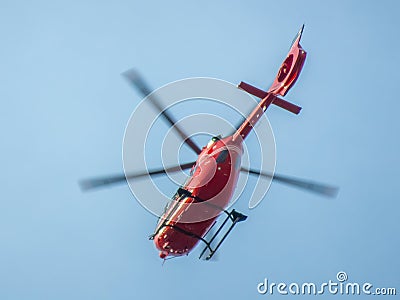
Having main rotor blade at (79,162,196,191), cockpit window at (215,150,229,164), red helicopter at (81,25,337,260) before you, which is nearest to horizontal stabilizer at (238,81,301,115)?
red helicopter at (81,25,337,260)

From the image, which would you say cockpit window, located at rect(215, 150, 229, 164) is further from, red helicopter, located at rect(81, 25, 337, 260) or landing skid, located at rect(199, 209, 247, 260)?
landing skid, located at rect(199, 209, 247, 260)

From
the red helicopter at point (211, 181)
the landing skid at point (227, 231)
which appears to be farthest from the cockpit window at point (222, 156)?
the landing skid at point (227, 231)

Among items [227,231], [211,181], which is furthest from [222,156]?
[227,231]

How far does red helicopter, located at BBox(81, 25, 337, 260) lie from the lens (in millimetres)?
19312

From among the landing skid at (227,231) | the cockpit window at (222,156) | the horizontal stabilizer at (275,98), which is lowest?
the landing skid at (227,231)

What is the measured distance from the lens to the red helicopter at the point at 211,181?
19312 millimetres

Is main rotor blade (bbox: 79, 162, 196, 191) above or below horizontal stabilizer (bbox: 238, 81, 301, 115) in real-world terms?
below

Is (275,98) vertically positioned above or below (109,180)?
above

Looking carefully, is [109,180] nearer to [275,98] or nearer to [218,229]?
[218,229]

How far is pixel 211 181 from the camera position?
1928cm

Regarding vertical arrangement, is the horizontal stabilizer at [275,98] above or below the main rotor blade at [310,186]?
above

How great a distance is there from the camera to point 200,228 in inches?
800

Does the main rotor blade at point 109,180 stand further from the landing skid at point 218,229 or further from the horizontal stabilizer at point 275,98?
the horizontal stabilizer at point 275,98

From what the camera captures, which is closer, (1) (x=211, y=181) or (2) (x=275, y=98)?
(1) (x=211, y=181)
